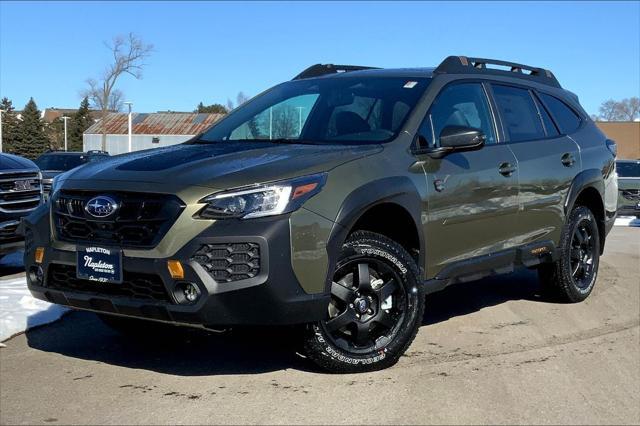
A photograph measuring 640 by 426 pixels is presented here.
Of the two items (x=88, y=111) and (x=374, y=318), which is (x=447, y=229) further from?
(x=88, y=111)

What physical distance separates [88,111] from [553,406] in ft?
299

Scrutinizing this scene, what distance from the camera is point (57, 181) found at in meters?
4.62

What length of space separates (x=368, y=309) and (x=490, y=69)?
264cm

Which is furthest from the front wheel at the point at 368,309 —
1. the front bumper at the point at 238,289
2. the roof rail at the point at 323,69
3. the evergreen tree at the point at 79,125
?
the evergreen tree at the point at 79,125

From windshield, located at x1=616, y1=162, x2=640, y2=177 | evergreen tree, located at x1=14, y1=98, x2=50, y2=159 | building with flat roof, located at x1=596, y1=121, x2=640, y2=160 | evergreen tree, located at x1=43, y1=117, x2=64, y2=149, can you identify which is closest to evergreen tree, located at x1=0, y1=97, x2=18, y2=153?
evergreen tree, located at x1=14, y1=98, x2=50, y2=159

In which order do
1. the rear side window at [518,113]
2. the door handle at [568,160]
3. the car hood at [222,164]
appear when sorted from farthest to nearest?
the door handle at [568,160]
the rear side window at [518,113]
the car hood at [222,164]

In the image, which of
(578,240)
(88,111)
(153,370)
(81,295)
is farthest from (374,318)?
(88,111)

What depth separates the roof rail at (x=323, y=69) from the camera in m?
6.27

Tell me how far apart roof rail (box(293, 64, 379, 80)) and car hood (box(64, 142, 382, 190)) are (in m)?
1.58

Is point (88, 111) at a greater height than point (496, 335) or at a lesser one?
greater

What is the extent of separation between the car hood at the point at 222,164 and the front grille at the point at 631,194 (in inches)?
493

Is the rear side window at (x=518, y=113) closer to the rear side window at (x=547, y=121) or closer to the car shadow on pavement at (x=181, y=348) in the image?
the rear side window at (x=547, y=121)

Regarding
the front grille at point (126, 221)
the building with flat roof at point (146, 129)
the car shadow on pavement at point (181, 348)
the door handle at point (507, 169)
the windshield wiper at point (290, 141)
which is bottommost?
the car shadow on pavement at point (181, 348)

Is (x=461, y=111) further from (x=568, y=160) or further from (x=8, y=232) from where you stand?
(x=8, y=232)
